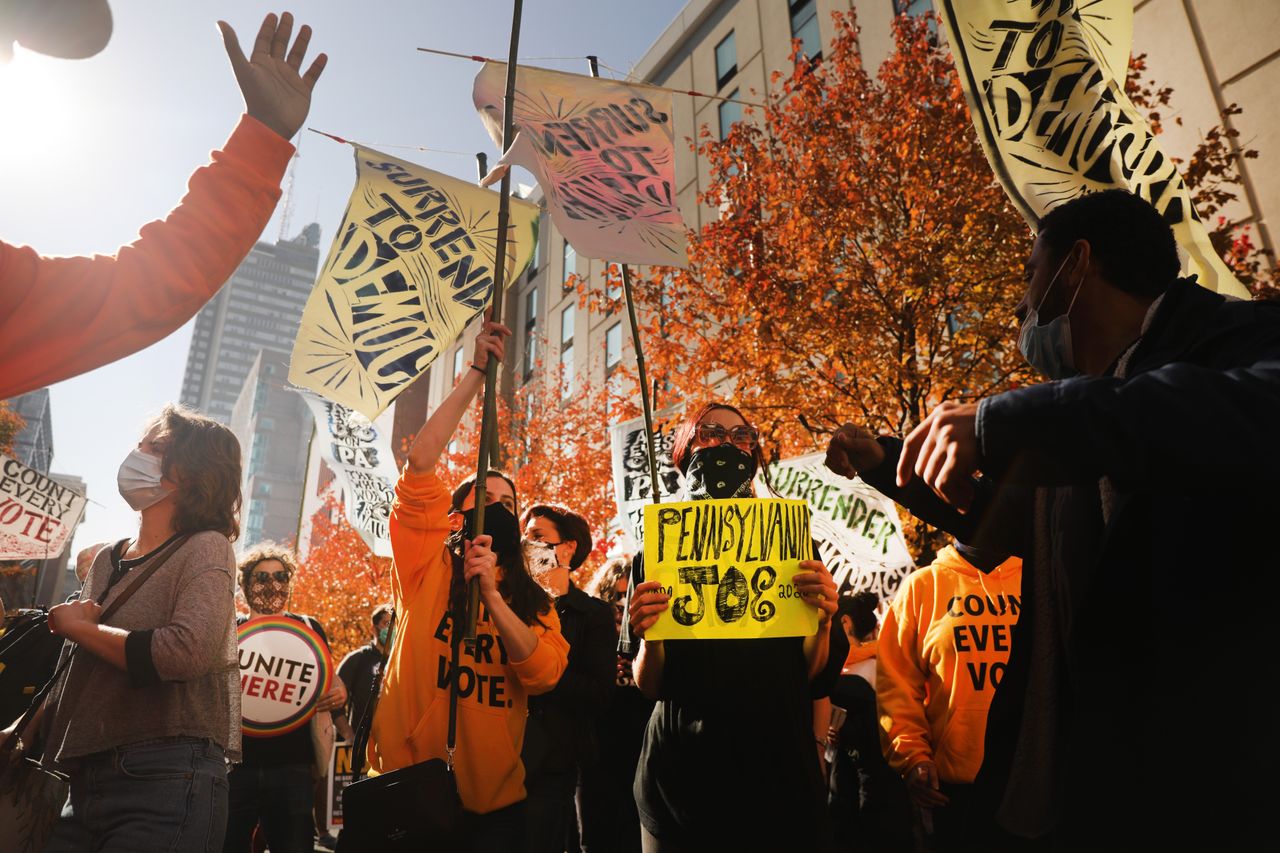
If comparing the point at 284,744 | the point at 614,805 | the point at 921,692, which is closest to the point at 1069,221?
the point at 921,692

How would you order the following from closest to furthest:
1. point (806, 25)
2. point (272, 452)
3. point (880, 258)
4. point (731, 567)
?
point (731, 567) → point (880, 258) → point (806, 25) → point (272, 452)

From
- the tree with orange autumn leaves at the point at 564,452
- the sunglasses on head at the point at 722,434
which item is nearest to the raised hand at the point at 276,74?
the sunglasses on head at the point at 722,434

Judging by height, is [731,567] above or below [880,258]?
below

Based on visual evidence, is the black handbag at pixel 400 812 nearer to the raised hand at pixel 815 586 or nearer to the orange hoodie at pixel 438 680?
the orange hoodie at pixel 438 680

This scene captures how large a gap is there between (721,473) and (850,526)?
156 inches

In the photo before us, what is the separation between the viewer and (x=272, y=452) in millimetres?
114812

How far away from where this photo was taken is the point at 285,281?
598ft

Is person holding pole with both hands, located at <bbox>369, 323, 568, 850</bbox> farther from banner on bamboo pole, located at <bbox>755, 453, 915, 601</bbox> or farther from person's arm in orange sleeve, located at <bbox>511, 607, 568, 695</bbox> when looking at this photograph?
banner on bamboo pole, located at <bbox>755, 453, 915, 601</bbox>

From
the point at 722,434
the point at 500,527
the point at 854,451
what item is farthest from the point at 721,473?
the point at 500,527

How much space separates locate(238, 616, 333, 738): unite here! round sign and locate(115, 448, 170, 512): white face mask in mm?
2460

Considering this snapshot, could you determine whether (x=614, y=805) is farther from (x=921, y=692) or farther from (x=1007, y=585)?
(x=1007, y=585)

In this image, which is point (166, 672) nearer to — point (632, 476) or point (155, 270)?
point (155, 270)

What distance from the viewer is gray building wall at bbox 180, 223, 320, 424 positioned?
175m

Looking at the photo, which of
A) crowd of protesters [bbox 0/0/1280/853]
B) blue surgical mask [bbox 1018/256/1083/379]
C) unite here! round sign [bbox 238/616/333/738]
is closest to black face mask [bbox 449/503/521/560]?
crowd of protesters [bbox 0/0/1280/853]
